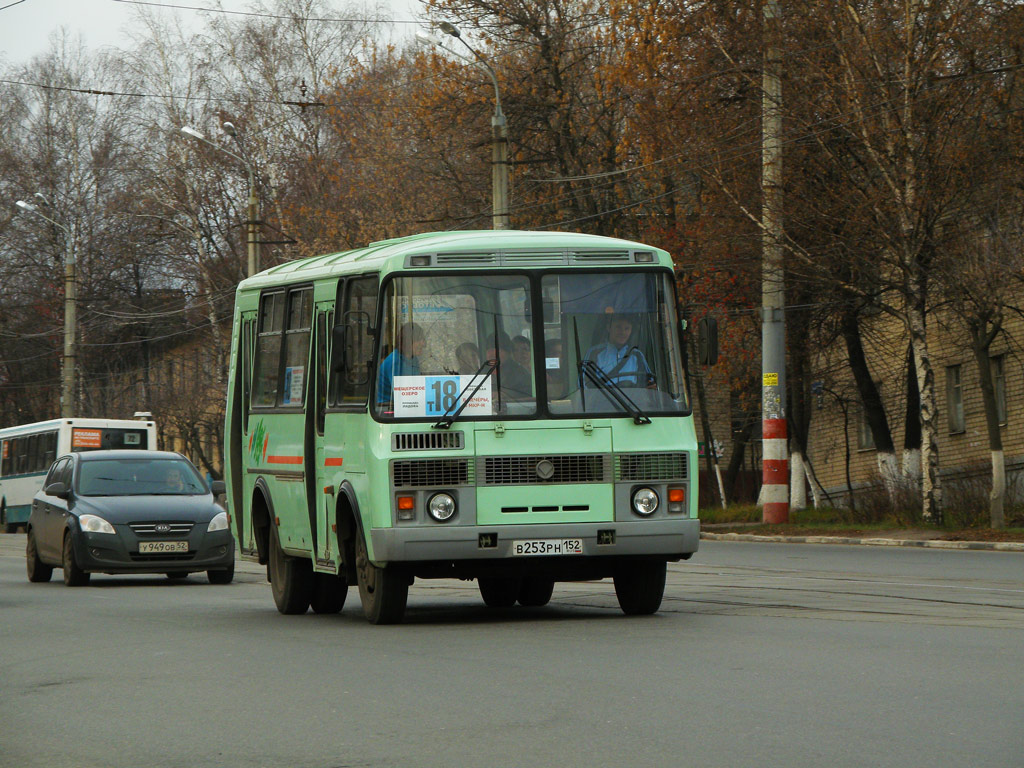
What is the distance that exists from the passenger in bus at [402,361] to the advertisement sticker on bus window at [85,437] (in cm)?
3203

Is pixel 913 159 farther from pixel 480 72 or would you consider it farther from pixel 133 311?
pixel 133 311

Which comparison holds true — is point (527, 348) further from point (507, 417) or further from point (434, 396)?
point (434, 396)

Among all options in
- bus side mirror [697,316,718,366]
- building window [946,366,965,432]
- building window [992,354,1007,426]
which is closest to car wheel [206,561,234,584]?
bus side mirror [697,316,718,366]

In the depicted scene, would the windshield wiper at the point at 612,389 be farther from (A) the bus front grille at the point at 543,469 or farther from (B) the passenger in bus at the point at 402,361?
(B) the passenger in bus at the point at 402,361

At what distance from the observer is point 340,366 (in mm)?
12922

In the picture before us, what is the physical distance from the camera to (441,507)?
1218 centimetres

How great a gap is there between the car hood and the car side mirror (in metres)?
0.16

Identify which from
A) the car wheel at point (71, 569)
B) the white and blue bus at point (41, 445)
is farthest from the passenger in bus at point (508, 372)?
the white and blue bus at point (41, 445)

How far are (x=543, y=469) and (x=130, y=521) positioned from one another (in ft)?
30.1

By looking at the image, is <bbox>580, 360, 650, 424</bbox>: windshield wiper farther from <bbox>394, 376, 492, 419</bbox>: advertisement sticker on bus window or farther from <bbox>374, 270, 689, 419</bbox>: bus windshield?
<bbox>394, 376, 492, 419</bbox>: advertisement sticker on bus window

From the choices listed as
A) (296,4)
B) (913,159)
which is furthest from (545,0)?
(296,4)

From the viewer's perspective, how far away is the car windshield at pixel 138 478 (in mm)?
21234

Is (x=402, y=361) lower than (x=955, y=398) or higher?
higher

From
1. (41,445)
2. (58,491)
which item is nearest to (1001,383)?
(41,445)
